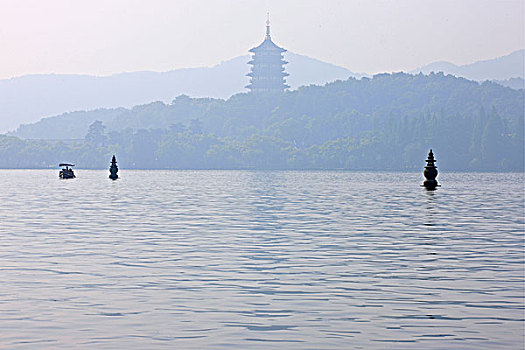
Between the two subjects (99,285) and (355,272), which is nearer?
(99,285)

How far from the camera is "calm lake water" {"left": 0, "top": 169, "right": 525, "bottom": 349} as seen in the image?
40.9 feet

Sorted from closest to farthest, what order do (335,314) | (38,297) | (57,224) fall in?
(335,314) < (38,297) < (57,224)

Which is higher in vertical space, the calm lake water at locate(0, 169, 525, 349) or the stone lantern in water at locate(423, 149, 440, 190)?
the stone lantern in water at locate(423, 149, 440, 190)

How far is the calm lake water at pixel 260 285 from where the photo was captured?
1248 centimetres

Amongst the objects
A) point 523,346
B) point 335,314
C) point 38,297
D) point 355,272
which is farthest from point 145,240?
point 523,346

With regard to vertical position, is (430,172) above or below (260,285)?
above

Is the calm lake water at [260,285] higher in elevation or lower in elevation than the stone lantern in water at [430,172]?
lower

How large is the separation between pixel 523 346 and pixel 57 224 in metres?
22.6

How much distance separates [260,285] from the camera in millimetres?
16906

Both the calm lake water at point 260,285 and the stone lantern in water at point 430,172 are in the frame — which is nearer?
the calm lake water at point 260,285

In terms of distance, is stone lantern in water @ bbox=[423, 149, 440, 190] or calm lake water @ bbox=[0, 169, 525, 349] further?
stone lantern in water @ bbox=[423, 149, 440, 190]

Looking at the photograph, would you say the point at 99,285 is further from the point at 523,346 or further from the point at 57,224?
the point at 57,224

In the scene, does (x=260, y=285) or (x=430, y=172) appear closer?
(x=260, y=285)

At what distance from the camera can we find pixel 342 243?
25328 mm
